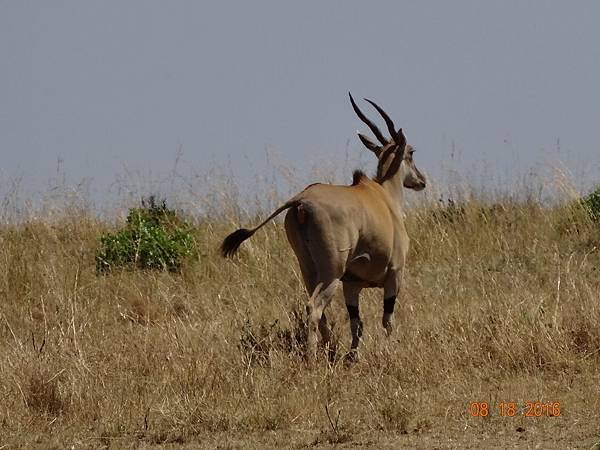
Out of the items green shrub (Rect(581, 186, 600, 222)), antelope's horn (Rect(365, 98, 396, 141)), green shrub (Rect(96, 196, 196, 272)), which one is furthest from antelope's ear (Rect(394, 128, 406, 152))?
green shrub (Rect(581, 186, 600, 222))

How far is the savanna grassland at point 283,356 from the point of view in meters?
7.68

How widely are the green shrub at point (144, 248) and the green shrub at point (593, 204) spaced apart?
4.76 m

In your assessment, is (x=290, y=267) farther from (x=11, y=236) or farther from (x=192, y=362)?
(x=192, y=362)

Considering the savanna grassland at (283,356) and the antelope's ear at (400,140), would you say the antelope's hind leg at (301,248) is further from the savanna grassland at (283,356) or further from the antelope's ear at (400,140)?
the antelope's ear at (400,140)

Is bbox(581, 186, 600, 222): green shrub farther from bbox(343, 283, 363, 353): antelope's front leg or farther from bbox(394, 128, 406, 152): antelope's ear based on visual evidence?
bbox(343, 283, 363, 353): antelope's front leg

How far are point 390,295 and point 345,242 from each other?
112cm

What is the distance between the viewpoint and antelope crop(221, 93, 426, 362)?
9414 mm

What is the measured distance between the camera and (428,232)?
1463 cm

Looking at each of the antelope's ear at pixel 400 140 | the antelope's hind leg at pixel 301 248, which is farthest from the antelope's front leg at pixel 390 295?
the antelope's ear at pixel 400 140

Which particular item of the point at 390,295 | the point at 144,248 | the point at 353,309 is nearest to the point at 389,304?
the point at 390,295

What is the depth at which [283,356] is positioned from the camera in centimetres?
905
